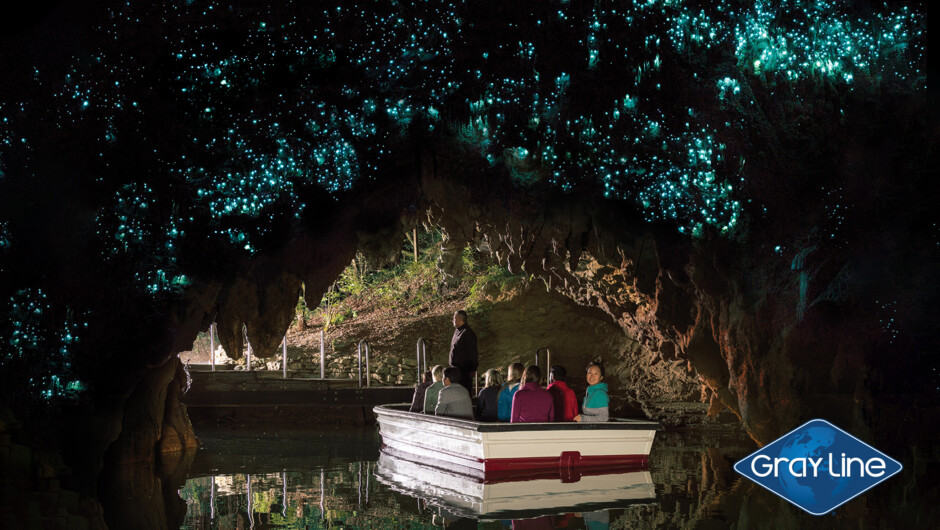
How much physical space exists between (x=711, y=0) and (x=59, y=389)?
33.8 feet

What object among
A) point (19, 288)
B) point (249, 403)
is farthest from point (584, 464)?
point (249, 403)

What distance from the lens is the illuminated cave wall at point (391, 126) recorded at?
13367 millimetres

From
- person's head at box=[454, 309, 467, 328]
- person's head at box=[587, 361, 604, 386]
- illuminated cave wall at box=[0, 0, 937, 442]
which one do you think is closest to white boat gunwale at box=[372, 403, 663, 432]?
person's head at box=[587, 361, 604, 386]

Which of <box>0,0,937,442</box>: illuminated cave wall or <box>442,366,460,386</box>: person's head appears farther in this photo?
<box>442,366,460,386</box>: person's head

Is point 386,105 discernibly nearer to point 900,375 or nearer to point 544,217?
point 544,217

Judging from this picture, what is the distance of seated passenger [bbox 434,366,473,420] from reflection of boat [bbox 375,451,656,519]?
0.81 meters

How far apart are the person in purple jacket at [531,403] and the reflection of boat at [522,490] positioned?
0.75 metres

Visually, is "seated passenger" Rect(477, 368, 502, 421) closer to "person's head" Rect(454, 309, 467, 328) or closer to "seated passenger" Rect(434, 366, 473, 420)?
"seated passenger" Rect(434, 366, 473, 420)

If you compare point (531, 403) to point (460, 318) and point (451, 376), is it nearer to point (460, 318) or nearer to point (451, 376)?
point (451, 376)

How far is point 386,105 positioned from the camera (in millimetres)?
13898

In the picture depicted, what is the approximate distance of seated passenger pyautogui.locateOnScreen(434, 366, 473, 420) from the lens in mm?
13844

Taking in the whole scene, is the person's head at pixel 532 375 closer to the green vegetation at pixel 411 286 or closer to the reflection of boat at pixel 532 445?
the reflection of boat at pixel 532 445

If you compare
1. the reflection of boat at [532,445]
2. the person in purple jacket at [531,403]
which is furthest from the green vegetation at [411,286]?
the person in purple jacket at [531,403]

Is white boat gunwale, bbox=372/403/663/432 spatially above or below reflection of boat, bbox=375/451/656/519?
above
